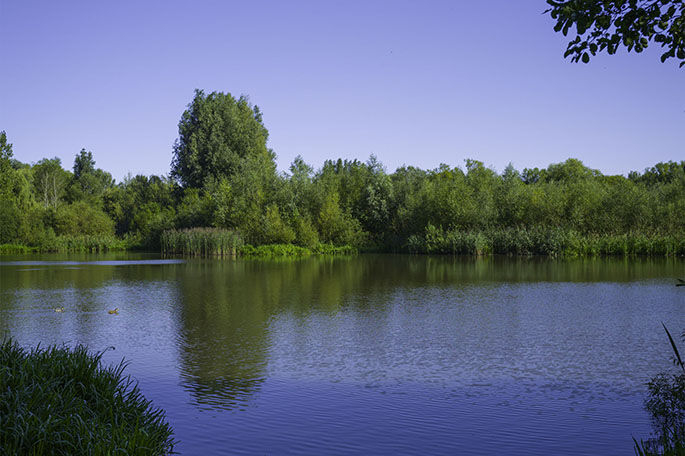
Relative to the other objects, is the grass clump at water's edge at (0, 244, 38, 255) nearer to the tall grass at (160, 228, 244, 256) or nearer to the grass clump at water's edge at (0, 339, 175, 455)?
the tall grass at (160, 228, 244, 256)

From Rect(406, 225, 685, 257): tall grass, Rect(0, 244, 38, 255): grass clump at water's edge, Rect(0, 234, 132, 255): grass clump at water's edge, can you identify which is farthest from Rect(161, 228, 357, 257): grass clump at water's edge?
Rect(0, 244, 38, 255): grass clump at water's edge

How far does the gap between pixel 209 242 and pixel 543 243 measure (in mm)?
21746

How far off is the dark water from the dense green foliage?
2014 cm

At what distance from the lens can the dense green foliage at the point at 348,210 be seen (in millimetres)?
38875

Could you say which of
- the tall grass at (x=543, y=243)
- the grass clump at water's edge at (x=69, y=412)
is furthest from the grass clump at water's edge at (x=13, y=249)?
the grass clump at water's edge at (x=69, y=412)

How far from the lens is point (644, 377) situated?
8.19 m

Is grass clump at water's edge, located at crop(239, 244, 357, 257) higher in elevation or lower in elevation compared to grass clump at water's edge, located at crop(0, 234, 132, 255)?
lower

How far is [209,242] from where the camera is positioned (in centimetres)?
4181

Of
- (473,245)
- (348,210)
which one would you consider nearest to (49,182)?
(348,210)

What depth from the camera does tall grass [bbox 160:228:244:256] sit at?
41.7 m

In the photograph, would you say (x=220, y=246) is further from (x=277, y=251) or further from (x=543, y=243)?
(x=543, y=243)

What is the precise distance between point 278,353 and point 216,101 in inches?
2179

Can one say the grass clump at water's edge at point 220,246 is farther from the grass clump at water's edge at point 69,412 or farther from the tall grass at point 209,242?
the grass clump at water's edge at point 69,412

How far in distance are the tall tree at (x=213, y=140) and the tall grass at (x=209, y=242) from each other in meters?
14.4
